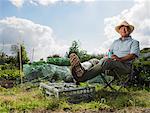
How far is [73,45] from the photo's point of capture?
10.8 m

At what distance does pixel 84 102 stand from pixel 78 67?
62cm

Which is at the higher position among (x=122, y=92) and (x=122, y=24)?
(x=122, y=24)

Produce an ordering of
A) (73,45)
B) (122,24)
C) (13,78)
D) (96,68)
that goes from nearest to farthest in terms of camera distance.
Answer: (96,68), (122,24), (13,78), (73,45)

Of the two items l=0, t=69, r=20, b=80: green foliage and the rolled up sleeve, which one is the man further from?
l=0, t=69, r=20, b=80: green foliage

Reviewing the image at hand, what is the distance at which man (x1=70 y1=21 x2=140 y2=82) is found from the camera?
5.29 m

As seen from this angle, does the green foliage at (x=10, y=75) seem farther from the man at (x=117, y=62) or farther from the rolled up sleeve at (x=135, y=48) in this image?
the rolled up sleeve at (x=135, y=48)

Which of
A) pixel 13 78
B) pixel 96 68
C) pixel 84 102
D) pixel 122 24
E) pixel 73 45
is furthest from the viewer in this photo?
pixel 73 45

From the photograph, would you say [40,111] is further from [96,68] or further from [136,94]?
[136,94]

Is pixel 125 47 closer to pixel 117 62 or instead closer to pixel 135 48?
pixel 135 48

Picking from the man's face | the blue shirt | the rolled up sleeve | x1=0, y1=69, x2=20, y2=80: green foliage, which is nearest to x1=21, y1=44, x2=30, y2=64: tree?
x1=0, y1=69, x2=20, y2=80: green foliage

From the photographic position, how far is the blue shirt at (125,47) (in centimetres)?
564

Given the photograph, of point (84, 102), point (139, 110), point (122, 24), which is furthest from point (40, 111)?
point (122, 24)

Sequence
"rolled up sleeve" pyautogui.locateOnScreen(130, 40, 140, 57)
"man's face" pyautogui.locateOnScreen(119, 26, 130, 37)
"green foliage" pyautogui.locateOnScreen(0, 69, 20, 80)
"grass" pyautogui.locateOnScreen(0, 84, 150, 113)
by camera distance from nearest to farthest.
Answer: "grass" pyautogui.locateOnScreen(0, 84, 150, 113) < "rolled up sleeve" pyautogui.locateOnScreen(130, 40, 140, 57) < "man's face" pyautogui.locateOnScreen(119, 26, 130, 37) < "green foliage" pyautogui.locateOnScreen(0, 69, 20, 80)

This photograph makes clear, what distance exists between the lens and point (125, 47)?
589 cm
